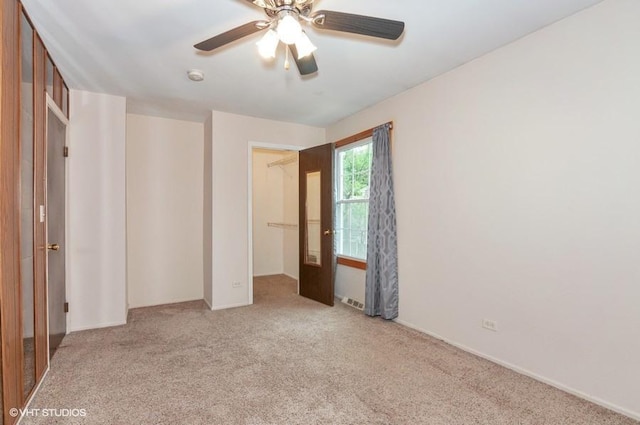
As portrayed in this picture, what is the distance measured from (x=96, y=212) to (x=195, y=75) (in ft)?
6.27

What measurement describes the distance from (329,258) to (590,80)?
313cm

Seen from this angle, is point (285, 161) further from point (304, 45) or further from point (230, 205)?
point (304, 45)

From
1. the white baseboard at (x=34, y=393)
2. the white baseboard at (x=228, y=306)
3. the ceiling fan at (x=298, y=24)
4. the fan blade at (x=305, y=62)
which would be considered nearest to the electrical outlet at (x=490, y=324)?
the ceiling fan at (x=298, y=24)

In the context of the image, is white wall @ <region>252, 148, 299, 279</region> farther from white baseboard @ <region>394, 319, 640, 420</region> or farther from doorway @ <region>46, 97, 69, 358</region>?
white baseboard @ <region>394, 319, 640, 420</region>

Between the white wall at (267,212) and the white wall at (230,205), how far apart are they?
6.28ft

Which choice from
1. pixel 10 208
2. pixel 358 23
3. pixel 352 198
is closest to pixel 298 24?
pixel 358 23

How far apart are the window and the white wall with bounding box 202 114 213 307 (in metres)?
1.76

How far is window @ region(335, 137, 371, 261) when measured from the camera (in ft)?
14.1

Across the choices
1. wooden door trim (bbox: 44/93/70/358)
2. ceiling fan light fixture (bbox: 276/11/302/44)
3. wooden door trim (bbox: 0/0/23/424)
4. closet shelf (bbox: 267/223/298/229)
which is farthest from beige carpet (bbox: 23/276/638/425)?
closet shelf (bbox: 267/223/298/229)

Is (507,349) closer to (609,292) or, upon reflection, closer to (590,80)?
(609,292)

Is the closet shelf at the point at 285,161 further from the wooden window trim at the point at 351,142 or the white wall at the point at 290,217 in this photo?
the wooden window trim at the point at 351,142

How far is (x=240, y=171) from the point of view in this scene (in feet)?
14.6

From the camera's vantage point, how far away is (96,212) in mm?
3631

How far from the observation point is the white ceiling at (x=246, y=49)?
84.8 inches
